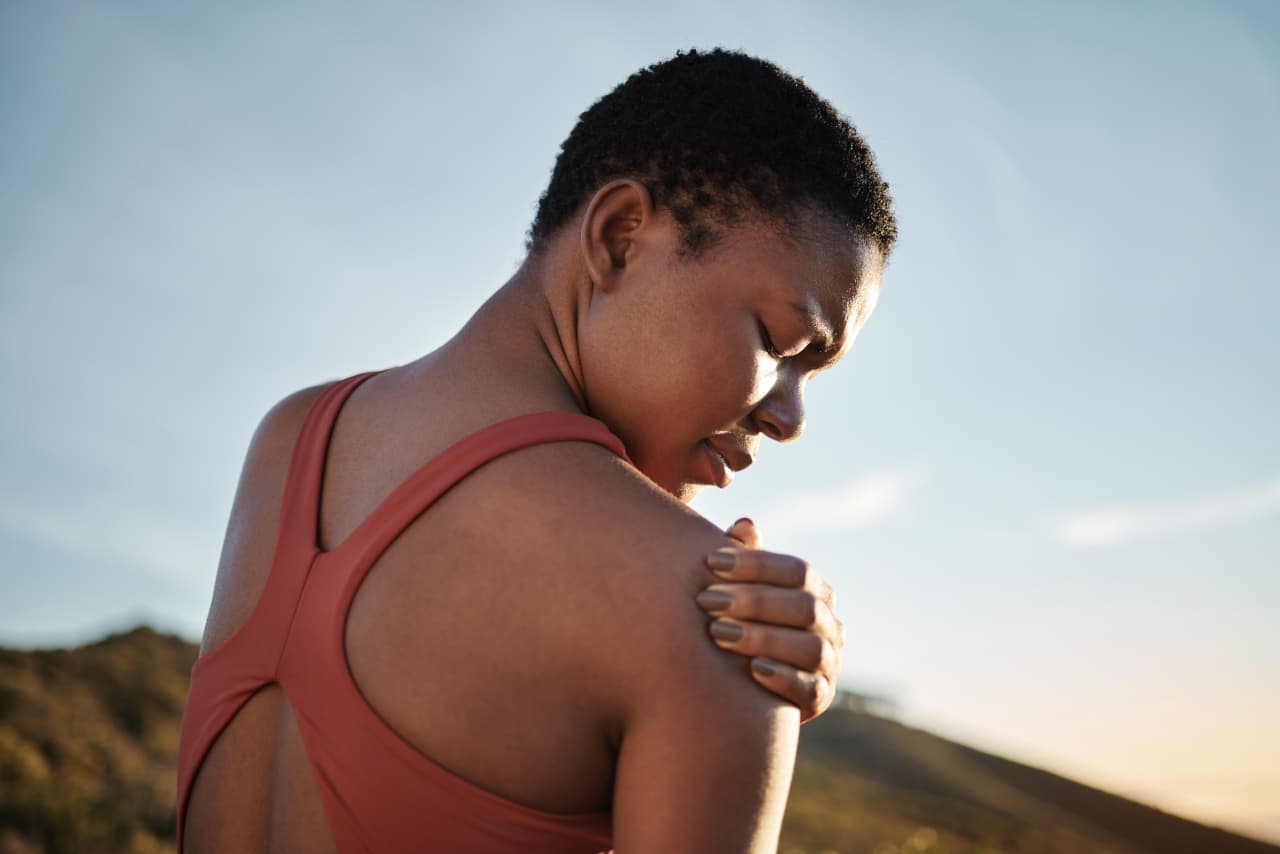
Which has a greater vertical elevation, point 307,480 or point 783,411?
point 783,411

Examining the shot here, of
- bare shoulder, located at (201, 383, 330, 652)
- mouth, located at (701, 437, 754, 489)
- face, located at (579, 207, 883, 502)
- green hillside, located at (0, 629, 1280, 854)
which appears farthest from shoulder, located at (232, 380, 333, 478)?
green hillside, located at (0, 629, 1280, 854)

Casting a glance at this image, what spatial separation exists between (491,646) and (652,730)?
27 cm

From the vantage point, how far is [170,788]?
10.8 meters

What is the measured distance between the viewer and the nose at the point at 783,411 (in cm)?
196

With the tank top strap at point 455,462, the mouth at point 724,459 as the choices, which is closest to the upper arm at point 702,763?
the tank top strap at point 455,462

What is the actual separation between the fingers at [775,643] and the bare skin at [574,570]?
0.02 meters

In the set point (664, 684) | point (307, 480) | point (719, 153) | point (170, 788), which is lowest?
point (170, 788)

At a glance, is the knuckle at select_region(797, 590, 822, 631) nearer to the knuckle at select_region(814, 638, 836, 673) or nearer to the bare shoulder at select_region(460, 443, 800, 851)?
the knuckle at select_region(814, 638, 836, 673)

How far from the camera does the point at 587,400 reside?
1.87 m

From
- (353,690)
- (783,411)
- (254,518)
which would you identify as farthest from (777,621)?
(254,518)

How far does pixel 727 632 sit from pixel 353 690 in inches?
23.6

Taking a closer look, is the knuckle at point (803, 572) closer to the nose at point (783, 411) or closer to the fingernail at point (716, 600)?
the fingernail at point (716, 600)

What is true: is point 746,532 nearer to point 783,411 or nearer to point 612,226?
point 783,411

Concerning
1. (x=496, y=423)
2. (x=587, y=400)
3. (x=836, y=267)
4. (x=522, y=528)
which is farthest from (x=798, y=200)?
(x=522, y=528)
